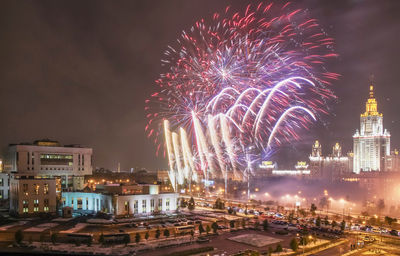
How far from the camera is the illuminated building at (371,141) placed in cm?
7281

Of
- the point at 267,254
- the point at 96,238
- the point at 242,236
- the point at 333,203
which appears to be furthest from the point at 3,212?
the point at 333,203

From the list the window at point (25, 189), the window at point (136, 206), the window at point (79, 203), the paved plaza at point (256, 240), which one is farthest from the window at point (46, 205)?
the paved plaza at point (256, 240)

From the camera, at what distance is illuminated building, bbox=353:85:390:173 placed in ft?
239

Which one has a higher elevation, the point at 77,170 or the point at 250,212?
the point at 77,170

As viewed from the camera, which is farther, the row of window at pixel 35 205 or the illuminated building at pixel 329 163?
the illuminated building at pixel 329 163

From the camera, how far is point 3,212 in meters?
29.9

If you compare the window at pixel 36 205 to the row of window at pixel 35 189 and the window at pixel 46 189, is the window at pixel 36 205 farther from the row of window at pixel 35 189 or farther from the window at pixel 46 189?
the window at pixel 46 189

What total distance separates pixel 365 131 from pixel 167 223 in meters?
62.3

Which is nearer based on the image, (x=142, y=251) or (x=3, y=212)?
(x=142, y=251)

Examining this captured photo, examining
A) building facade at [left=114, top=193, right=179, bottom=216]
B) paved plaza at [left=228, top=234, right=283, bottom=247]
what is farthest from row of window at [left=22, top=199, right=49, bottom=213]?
paved plaza at [left=228, top=234, right=283, bottom=247]

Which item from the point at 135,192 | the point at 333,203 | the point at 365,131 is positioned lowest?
the point at 333,203

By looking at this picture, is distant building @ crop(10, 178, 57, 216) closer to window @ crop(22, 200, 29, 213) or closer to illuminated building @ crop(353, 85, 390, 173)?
window @ crop(22, 200, 29, 213)

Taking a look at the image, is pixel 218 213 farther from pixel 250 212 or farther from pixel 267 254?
pixel 267 254

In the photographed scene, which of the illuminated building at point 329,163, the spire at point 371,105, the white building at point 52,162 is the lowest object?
the illuminated building at point 329,163
